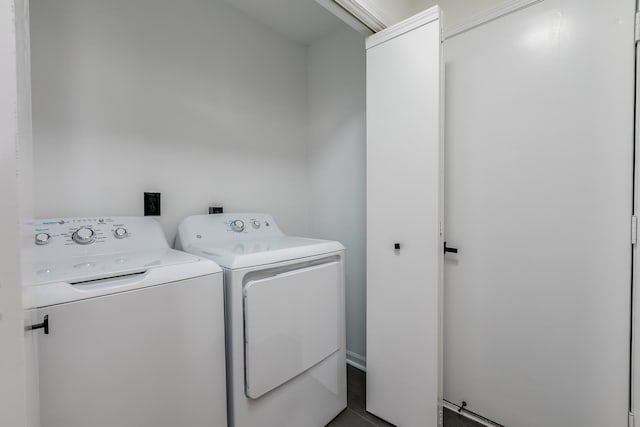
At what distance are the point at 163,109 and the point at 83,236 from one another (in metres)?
0.82

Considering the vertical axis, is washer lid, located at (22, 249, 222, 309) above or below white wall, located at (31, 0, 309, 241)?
below

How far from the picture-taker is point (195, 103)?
1.76 meters

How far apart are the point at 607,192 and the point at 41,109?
2.53 m

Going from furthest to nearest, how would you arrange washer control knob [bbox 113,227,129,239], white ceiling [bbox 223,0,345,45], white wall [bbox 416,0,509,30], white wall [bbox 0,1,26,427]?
white ceiling [bbox 223,0,345,45] → white wall [bbox 416,0,509,30] → washer control knob [bbox 113,227,129,239] → white wall [bbox 0,1,26,427]

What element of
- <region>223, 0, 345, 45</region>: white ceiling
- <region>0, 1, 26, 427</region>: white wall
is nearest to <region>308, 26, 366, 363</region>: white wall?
<region>223, 0, 345, 45</region>: white ceiling

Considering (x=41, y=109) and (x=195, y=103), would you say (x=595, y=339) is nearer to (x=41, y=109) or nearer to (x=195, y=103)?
(x=195, y=103)

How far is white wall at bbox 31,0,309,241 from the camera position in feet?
4.26

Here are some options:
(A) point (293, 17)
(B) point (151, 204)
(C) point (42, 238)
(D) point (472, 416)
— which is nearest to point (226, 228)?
(B) point (151, 204)

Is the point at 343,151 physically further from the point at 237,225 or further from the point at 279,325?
the point at 279,325

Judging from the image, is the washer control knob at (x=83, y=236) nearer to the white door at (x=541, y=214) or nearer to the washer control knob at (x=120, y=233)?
the washer control knob at (x=120, y=233)

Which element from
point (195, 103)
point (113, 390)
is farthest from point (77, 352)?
point (195, 103)

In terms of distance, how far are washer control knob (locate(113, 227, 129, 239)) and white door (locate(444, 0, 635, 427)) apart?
1747 millimetres

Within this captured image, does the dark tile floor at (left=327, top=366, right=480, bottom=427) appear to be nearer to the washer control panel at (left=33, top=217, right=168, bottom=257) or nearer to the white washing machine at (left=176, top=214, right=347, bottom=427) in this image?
the white washing machine at (left=176, top=214, right=347, bottom=427)

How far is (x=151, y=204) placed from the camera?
5.11 feet
